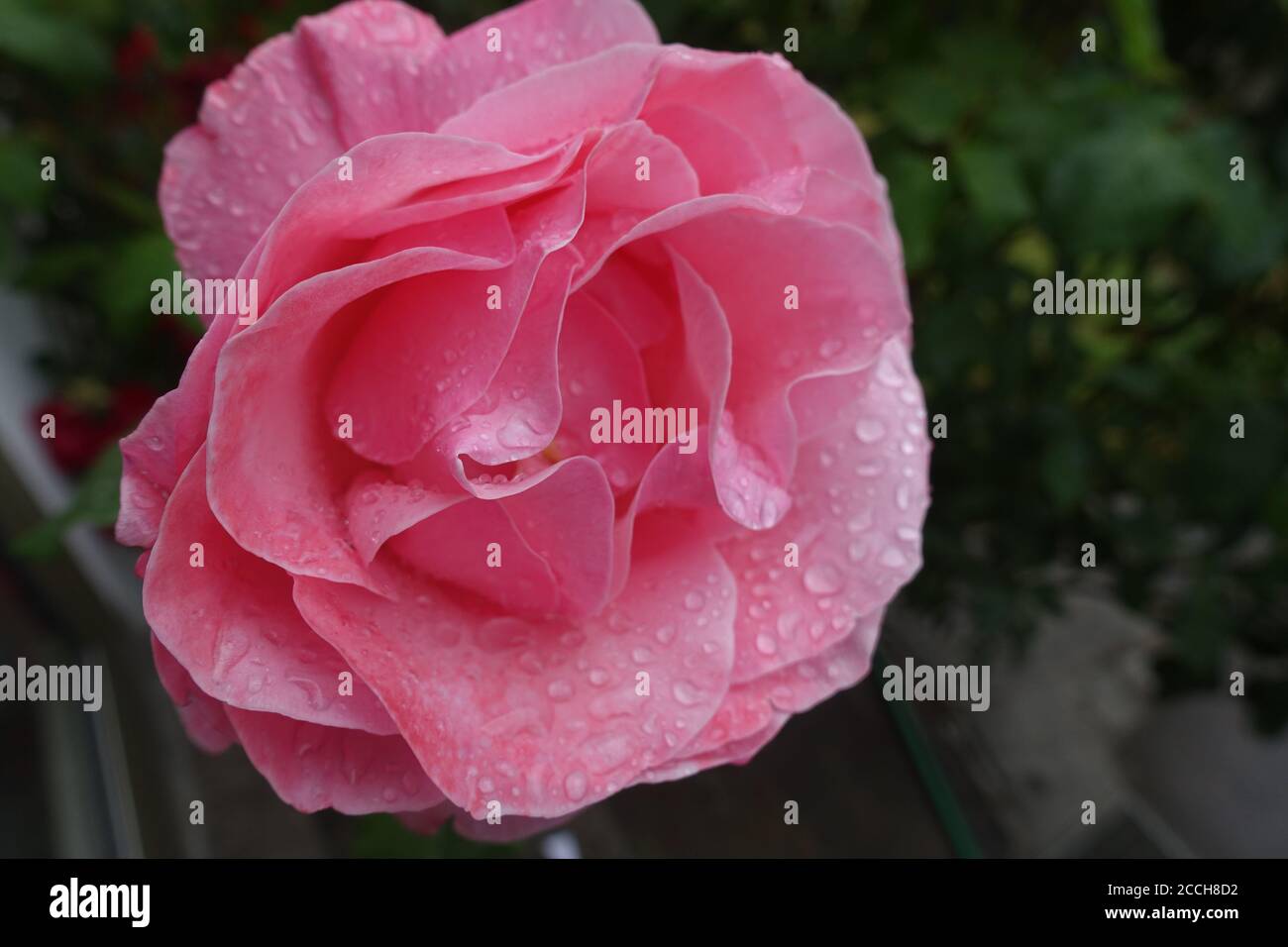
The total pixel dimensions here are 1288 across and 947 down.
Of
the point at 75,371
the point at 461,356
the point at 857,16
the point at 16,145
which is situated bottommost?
the point at 461,356

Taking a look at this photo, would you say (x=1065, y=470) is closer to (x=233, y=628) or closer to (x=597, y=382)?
(x=597, y=382)

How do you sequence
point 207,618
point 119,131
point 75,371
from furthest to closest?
point 75,371 < point 119,131 < point 207,618
